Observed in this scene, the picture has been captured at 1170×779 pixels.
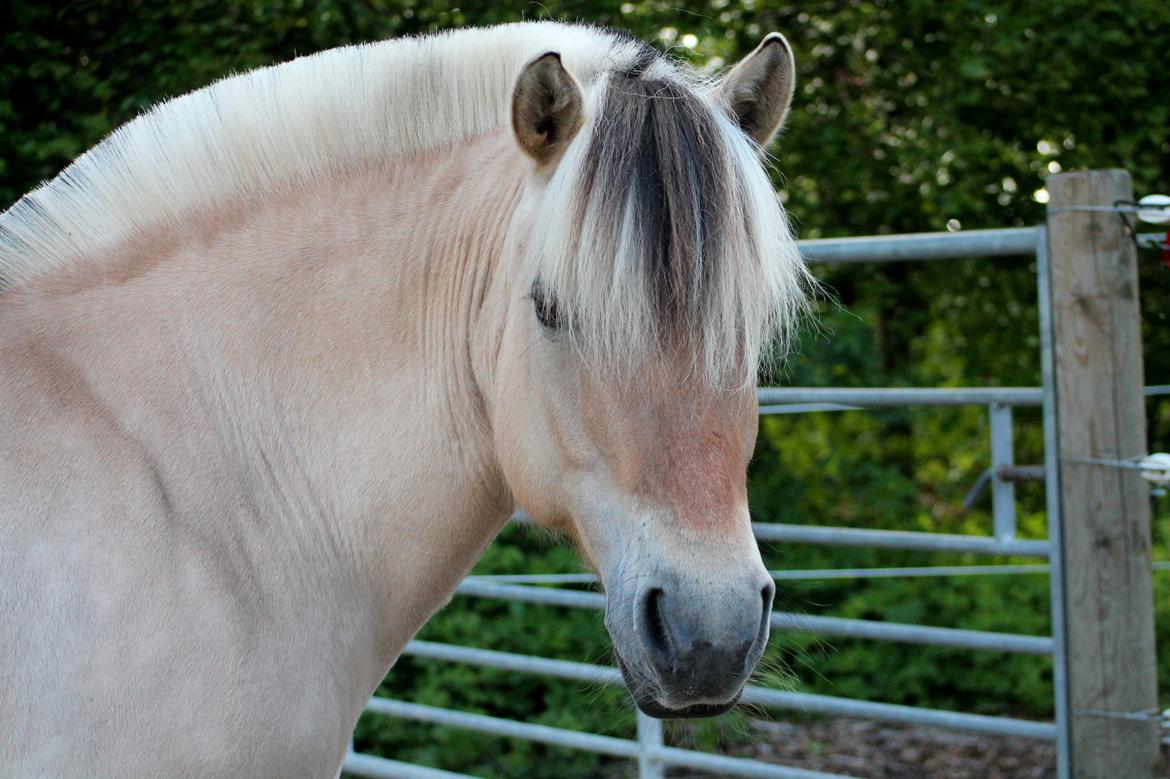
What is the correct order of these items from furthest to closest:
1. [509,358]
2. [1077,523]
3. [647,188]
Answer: [1077,523]
[509,358]
[647,188]

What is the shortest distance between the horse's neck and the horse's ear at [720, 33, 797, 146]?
1.43ft

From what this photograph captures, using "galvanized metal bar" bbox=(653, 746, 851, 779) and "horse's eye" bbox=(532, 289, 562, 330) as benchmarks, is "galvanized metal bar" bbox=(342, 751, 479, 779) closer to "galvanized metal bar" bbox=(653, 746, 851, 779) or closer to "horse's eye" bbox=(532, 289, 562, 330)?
"galvanized metal bar" bbox=(653, 746, 851, 779)

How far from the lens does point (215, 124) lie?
2129mm

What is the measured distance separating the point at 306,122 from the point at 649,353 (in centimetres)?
Answer: 87

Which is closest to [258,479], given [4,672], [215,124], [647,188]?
[4,672]

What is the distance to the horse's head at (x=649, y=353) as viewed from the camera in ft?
5.54

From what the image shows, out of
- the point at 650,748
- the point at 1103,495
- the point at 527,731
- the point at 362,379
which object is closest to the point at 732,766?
the point at 650,748

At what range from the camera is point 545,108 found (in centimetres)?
188

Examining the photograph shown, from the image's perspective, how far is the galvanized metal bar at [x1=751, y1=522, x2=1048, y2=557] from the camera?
3129mm

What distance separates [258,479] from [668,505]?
759 mm

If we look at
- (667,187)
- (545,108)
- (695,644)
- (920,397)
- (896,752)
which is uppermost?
(545,108)

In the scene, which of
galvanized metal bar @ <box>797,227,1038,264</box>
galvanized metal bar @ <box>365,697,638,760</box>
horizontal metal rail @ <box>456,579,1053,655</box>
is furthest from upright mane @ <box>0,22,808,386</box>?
galvanized metal bar @ <box>365,697,638,760</box>

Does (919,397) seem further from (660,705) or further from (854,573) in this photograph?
(660,705)

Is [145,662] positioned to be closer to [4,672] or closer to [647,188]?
[4,672]
